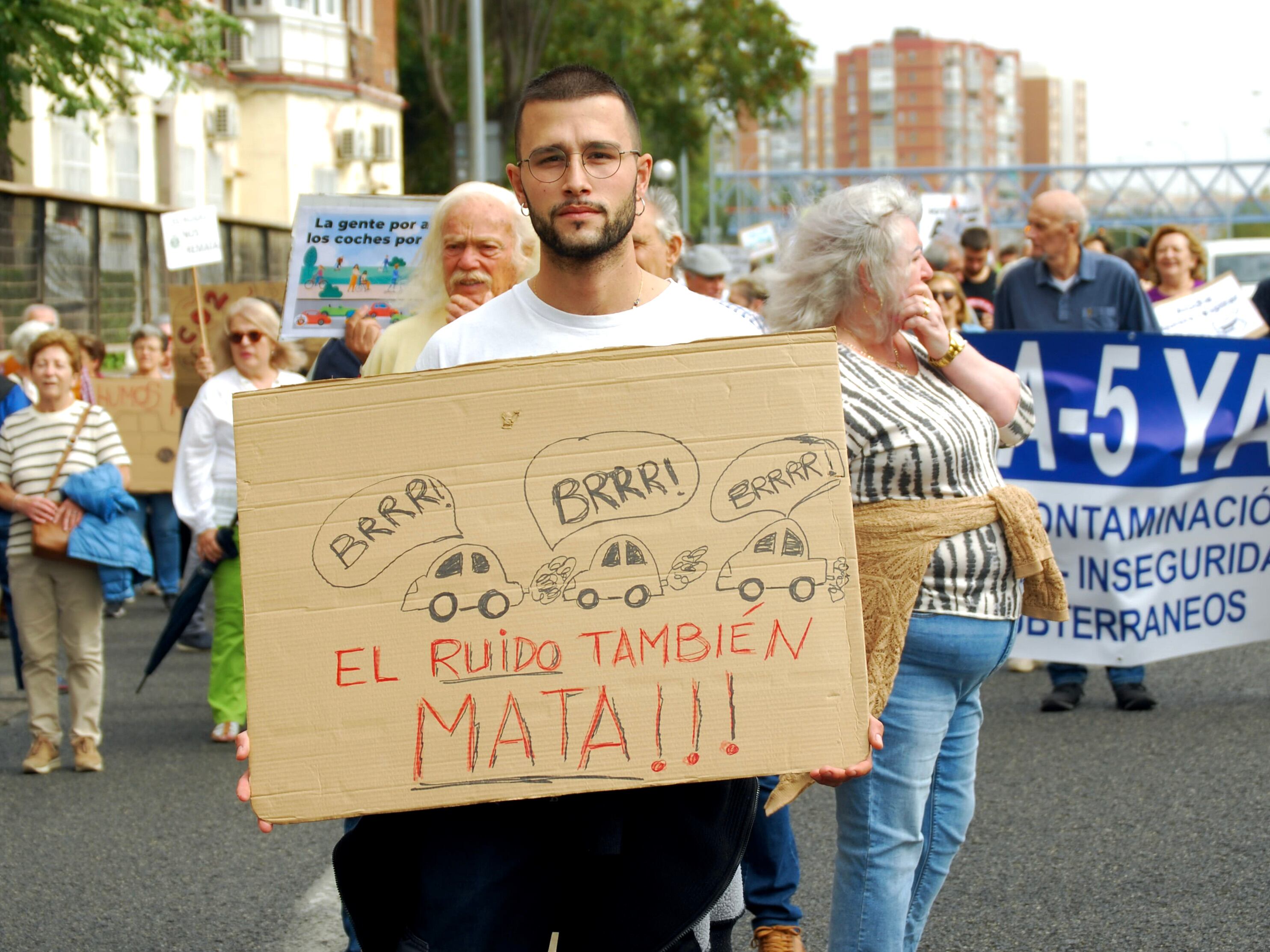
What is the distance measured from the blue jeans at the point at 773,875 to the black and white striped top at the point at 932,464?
1.06 m

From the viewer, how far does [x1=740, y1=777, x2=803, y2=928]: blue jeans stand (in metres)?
4.12

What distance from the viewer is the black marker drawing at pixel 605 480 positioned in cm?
Result: 243

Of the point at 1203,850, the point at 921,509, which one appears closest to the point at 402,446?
the point at 921,509

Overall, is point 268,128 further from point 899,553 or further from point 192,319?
point 899,553

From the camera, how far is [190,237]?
11.2 meters

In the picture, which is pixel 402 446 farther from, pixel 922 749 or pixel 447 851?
pixel 922 749

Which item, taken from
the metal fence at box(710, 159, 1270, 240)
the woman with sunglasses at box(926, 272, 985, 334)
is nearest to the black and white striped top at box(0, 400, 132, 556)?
the woman with sunglasses at box(926, 272, 985, 334)

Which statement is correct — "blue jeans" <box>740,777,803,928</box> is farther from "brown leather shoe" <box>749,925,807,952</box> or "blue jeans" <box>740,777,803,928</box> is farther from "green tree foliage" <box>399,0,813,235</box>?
"green tree foliage" <box>399,0,813,235</box>

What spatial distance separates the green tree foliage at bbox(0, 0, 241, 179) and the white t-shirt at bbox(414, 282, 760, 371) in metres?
10.3

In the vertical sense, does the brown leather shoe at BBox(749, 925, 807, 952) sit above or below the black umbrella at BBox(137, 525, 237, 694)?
below

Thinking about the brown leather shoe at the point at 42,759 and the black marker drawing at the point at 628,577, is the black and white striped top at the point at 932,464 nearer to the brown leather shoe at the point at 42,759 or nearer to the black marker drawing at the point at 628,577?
the black marker drawing at the point at 628,577

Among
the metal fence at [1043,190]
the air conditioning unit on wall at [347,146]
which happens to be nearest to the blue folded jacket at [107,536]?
the air conditioning unit on wall at [347,146]

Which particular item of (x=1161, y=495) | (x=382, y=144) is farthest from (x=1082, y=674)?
(x=382, y=144)

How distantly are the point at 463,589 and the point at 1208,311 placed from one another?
8.03 m
